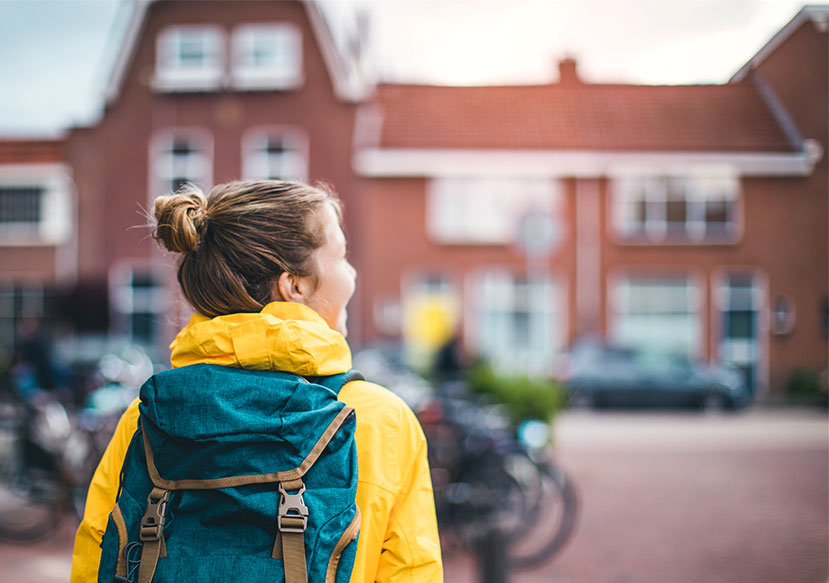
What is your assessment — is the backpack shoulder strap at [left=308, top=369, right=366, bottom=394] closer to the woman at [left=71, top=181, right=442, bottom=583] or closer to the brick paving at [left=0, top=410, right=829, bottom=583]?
the woman at [left=71, top=181, right=442, bottom=583]

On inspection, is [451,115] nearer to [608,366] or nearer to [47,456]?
[47,456]

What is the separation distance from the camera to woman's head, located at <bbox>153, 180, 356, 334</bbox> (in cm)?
119

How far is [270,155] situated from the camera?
1339 centimetres

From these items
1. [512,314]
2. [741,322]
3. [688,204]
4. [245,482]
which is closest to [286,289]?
[245,482]

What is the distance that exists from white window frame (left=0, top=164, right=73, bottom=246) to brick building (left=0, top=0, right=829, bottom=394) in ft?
0.24

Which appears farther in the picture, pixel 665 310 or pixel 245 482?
pixel 665 310

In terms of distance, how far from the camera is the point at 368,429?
1139mm

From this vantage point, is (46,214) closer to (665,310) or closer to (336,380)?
(665,310)

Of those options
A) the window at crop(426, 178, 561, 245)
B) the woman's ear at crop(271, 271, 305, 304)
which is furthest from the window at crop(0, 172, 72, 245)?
the woman's ear at crop(271, 271, 305, 304)

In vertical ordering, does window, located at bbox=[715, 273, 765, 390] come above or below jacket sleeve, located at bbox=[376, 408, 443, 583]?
→ above

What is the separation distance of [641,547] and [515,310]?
344 inches

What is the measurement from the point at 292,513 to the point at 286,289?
1.22ft

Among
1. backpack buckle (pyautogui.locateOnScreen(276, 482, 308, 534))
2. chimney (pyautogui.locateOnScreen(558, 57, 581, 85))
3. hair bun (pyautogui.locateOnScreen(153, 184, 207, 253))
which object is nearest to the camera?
backpack buckle (pyautogui.locateOnScreen(276, 482, 308, 534))

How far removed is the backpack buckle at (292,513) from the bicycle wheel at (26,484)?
4227mm
